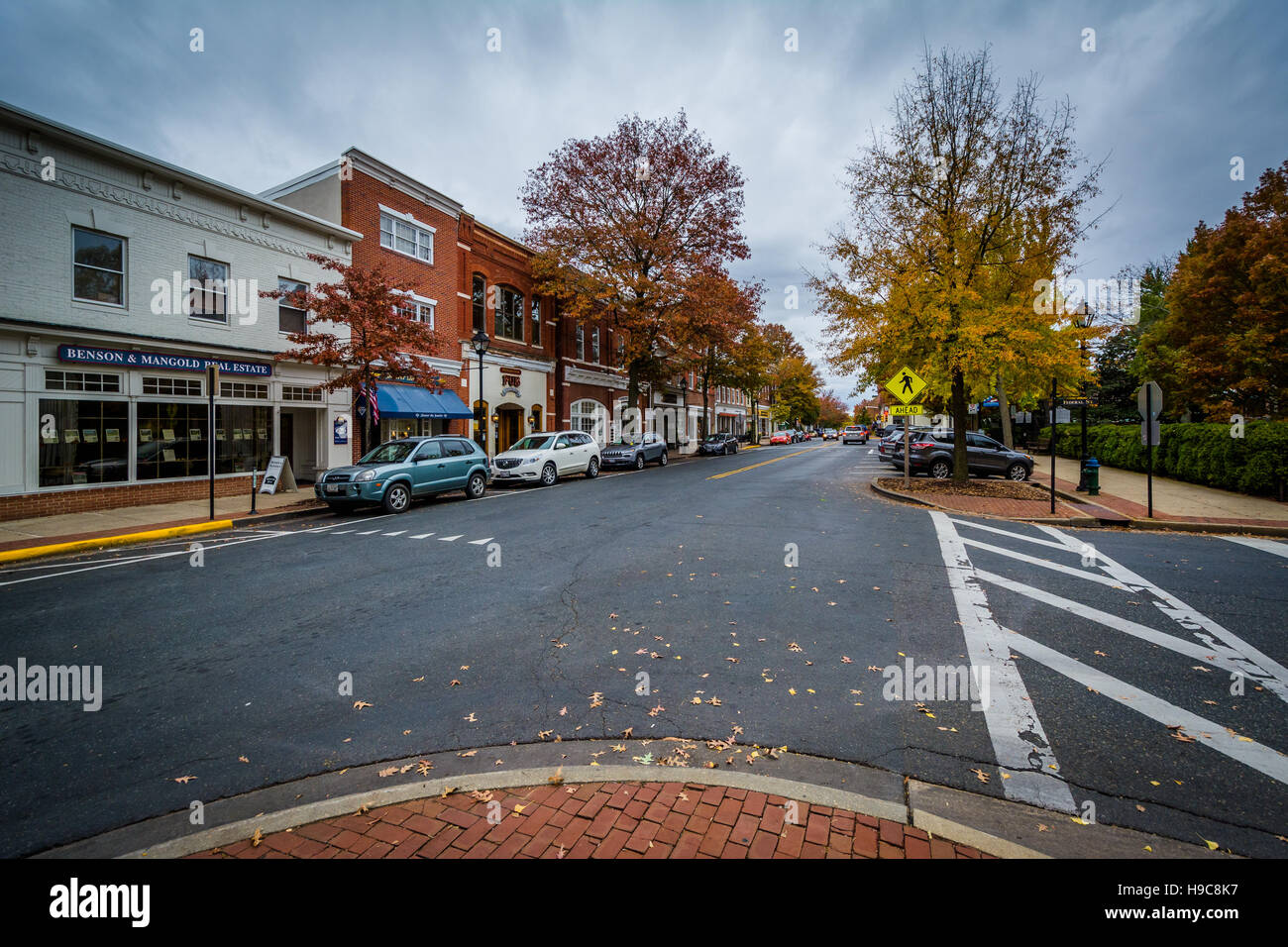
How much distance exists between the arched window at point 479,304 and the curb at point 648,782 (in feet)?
78.3

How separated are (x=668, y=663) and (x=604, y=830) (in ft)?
6.67

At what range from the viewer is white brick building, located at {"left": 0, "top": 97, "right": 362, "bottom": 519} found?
38.8ft

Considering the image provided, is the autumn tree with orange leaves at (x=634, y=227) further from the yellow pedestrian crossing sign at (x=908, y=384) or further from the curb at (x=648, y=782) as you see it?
the curb at (x=648, y=782)

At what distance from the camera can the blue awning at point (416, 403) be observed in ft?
63.1

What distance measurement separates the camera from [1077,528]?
11.4 m

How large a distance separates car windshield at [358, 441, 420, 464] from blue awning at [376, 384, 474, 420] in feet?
17.1

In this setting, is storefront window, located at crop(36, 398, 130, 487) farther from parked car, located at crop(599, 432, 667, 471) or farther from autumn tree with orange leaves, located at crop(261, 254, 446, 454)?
parked car, located at crop(599, 432, 667, 471)

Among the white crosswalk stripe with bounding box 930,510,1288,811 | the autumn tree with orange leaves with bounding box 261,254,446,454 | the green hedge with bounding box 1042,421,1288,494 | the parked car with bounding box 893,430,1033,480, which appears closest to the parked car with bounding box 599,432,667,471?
the autumn tree with orange leaves with bounding box 261,254,446,454

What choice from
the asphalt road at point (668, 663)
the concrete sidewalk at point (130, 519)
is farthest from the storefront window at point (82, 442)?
the asphalt road at point (668, 663)

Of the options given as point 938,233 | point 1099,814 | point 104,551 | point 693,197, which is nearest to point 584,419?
point 693,197
